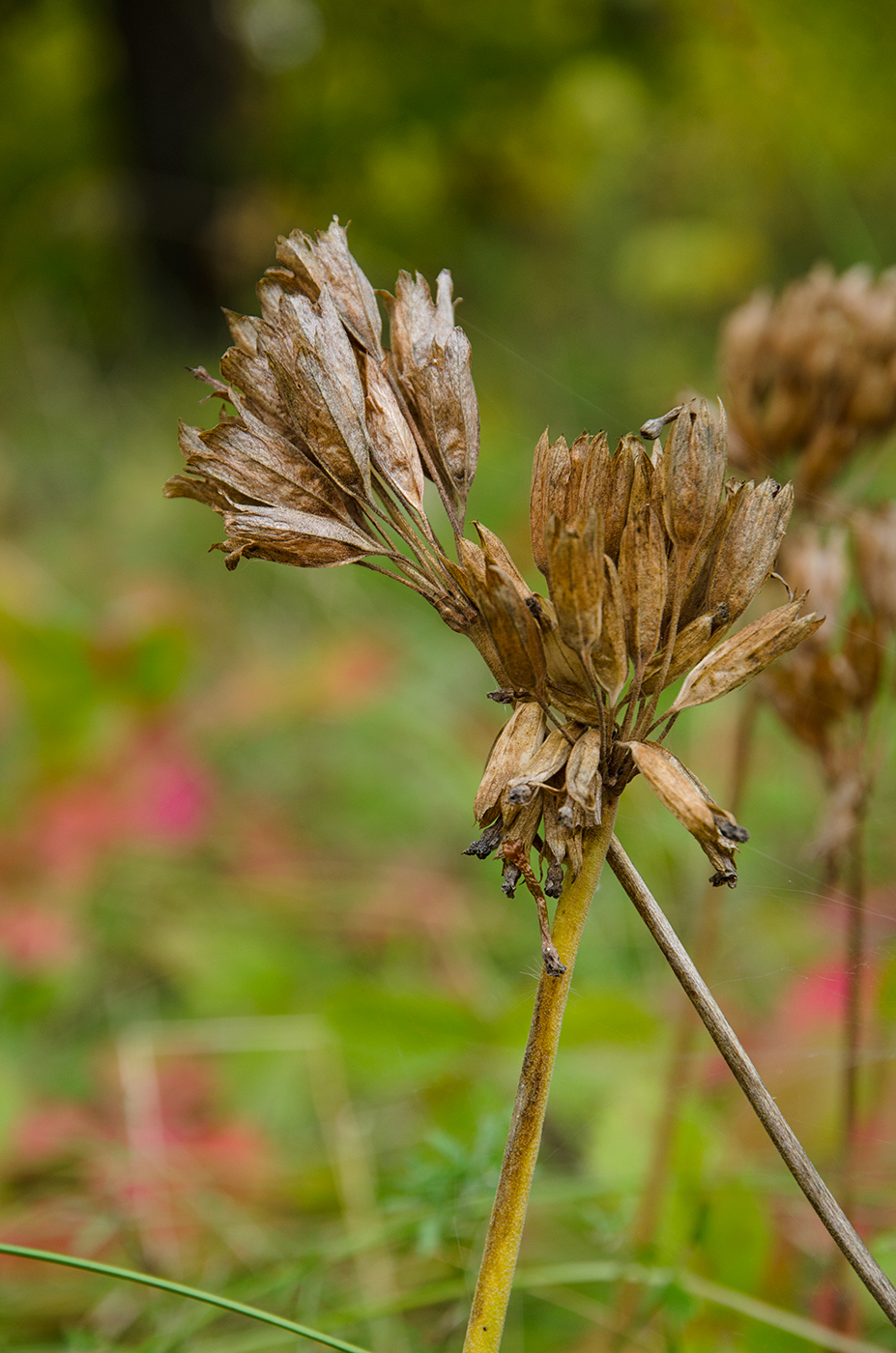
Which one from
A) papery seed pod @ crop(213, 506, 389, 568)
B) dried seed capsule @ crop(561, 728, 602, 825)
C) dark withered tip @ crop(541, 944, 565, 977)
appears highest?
papery seed pod @ crop(213, 506, 389, 568)

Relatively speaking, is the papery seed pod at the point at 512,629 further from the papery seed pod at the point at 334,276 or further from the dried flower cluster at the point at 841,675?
the dried flower cluster at the point at 841,675

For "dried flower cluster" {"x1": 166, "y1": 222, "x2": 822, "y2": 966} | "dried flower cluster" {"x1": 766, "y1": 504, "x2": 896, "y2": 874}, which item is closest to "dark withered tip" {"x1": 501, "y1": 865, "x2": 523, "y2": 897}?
"dried flower cluster" {"x1": 166, "y1": 222, "x2": 822, "y2": 966}

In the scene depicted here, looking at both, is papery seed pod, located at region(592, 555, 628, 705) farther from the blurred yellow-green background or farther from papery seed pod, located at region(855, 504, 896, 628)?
papery seed pod, located at region(855, 504, 896, 628)

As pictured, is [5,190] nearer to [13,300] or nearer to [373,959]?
Answer: [13,300]

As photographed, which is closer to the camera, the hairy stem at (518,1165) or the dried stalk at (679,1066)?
the hairy stem at (518,1165)

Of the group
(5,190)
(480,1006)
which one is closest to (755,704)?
(480,1006)

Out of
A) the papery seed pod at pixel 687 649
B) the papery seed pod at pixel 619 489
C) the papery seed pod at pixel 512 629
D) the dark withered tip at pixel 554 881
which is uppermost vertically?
the papery seed pod at pixel 619 489

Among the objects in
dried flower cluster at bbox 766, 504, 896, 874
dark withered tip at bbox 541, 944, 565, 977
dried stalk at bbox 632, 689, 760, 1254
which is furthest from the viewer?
dried stalk at bbox 632, 689, 760, 1254

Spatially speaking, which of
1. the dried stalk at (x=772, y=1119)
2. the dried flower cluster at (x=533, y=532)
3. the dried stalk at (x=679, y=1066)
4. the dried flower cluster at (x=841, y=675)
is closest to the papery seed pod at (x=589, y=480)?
the dried flower cluster at (x=533, y=532)
